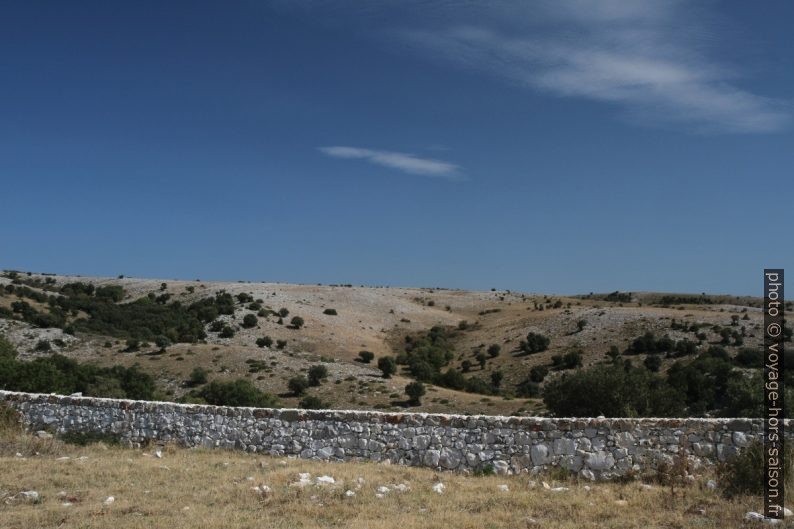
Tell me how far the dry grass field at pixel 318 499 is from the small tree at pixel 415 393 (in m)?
23.4

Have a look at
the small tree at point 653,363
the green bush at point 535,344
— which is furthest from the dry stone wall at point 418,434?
the green bush at point 535,344

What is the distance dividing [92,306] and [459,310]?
46.3m

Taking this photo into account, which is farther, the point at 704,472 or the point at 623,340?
the point at 623,340

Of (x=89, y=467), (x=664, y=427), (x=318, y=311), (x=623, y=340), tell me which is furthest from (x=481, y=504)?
(x=318, y=311)

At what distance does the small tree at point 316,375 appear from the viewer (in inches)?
1630

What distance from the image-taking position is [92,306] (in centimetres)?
7012

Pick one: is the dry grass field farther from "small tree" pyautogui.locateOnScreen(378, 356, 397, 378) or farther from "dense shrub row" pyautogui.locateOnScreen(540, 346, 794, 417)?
"small tree" pyautogui.locateOnScreen(378, 356, 397, 378)

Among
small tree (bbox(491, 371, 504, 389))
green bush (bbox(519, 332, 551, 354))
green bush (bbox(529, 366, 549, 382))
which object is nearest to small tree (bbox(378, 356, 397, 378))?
small tree (bbox(491, 371, 504, 389))

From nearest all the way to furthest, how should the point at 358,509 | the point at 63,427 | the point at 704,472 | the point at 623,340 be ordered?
the point at 358,509, the point at 704,472, the point at 63,427, the point at 623,340

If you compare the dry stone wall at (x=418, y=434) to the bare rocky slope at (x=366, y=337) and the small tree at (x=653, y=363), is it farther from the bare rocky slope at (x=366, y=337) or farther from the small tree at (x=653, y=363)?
the small tree at (x=653, y=363)

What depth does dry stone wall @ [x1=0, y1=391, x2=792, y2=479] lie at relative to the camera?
11.9 metres

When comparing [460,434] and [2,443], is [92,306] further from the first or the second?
[460,434]

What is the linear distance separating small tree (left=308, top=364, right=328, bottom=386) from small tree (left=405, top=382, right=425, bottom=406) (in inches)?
261

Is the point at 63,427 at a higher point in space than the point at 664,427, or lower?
lower
